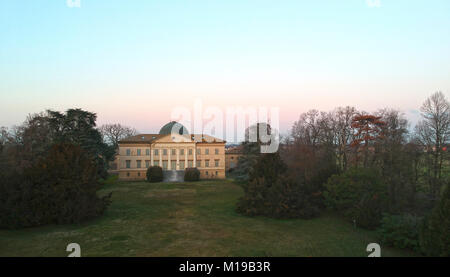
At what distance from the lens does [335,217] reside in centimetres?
1577

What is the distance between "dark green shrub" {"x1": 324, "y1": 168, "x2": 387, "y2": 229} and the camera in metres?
13.3

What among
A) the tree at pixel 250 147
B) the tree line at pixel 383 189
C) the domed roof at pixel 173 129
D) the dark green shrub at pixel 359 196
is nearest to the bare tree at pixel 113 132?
the domed roof at pixel 173 129

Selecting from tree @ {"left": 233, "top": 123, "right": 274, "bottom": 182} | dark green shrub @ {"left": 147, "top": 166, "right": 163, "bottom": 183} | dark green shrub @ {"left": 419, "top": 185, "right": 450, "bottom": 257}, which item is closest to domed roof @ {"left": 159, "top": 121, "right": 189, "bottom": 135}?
dark green shrub @ {"left": 147, "top": 166, "right": 163, "bottom": 183}

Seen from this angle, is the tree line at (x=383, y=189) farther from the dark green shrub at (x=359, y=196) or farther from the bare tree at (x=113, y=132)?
the bare tree at (x=113, y=132)

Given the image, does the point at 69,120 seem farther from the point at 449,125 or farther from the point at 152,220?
the point at 449,125

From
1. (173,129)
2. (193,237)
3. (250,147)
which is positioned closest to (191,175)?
(250,147)

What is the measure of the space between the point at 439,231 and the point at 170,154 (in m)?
41.4

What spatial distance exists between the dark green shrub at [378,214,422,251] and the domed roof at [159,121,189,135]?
4369 centimetres

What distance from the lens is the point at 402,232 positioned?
10.1m

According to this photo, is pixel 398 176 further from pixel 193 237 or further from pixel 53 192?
pixel 53 192

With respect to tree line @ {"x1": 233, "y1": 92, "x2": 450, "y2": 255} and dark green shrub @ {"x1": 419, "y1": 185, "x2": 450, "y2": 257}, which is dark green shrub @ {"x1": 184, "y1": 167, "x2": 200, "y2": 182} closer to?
tree line @ {"x1": 233, "y1": 92, "x2": 450, "y2": 255}

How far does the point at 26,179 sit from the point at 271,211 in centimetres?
1347

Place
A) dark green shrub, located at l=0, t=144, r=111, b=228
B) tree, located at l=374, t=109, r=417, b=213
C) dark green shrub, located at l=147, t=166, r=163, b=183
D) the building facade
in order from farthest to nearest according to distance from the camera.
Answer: the building facade
dark green shrub, located at l=147, t=166, r=163, b=183
tree, located at l=374, t=109, r=417, b=213
dark green shrub, located at l=0, t=144, r=111, b=228
